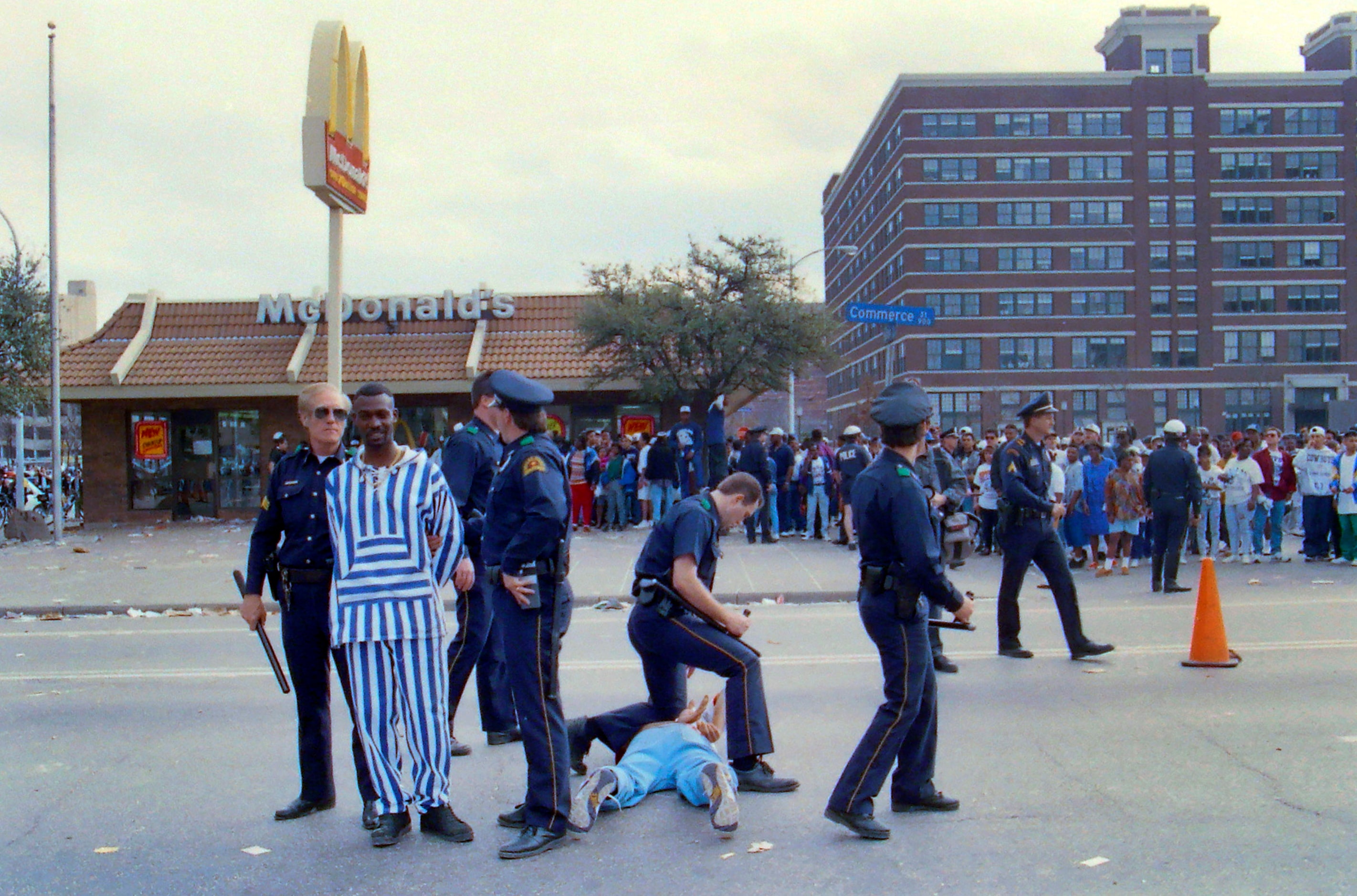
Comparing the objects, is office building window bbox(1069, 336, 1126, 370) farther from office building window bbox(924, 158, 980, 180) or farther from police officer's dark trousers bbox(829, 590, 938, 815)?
police officer's dark trousers bbox(829, 590, 938, 815)

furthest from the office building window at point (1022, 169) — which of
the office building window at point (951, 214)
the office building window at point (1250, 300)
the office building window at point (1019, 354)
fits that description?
the office building window at point (1250, 300)

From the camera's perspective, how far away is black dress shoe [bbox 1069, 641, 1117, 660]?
8242 mm

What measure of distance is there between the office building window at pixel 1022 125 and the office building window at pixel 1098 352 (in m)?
13.6

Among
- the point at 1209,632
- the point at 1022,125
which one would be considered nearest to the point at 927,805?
the point at 1209,632

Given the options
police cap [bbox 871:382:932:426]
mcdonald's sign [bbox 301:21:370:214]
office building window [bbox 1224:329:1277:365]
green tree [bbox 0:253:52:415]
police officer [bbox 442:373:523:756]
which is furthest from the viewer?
office building window [bbox 1224:329:1277:365]

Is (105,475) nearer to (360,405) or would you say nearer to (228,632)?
(228,632)

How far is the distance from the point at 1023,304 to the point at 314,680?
74.7 metres

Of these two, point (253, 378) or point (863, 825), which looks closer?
point (863, 825)

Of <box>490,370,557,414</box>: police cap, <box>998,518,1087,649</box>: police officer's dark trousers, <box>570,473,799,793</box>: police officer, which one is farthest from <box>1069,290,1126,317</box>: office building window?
<box>490,370,557,414</box>: police cap

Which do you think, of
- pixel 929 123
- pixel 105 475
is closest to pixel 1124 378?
pixel 929 123

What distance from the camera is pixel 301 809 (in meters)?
5.11

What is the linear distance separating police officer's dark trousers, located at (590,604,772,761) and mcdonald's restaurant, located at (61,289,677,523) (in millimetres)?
18820

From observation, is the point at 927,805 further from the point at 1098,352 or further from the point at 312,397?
the point at 1098,352

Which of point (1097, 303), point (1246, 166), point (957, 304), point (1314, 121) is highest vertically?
point (1314, 121)
